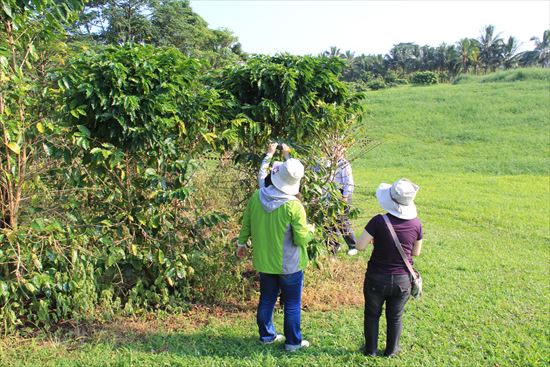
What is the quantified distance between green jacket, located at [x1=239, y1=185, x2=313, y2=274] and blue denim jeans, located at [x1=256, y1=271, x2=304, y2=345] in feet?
0.31

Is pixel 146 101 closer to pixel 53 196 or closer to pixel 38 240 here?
pixel 53 196

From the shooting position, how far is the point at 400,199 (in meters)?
3.30

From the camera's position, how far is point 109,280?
4082 mm

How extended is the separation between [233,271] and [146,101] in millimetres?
1811

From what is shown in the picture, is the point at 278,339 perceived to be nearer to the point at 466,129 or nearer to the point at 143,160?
the point at 143,160

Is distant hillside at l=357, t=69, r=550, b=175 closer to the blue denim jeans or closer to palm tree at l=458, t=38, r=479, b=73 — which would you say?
the blue denim jeans

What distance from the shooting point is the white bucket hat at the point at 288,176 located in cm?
328

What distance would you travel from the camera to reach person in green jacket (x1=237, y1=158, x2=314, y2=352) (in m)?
3.35

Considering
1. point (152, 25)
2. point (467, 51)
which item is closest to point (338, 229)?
point (152, 25)

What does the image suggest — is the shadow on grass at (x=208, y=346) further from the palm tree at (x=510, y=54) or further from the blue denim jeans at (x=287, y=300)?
the palm tree at (x=510, y=54)

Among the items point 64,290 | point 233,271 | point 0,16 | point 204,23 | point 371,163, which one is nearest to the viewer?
point 0,16

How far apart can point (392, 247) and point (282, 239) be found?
0.79 metres

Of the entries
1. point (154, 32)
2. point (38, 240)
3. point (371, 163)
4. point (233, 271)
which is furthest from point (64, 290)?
point (154, 32)

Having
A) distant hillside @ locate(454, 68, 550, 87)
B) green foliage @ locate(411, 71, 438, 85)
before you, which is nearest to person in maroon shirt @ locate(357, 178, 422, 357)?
distant hillside @ locate(454, 68, 550, 87)
